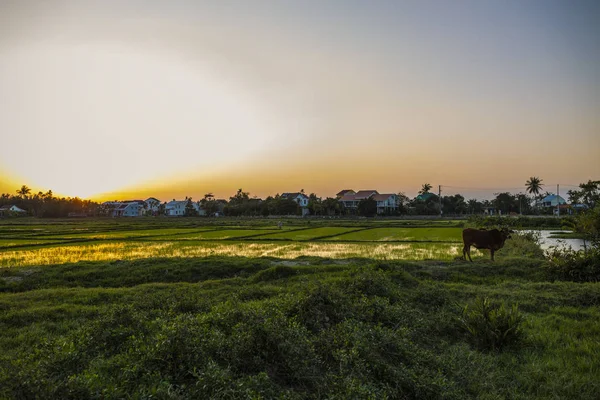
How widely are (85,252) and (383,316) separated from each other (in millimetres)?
22910

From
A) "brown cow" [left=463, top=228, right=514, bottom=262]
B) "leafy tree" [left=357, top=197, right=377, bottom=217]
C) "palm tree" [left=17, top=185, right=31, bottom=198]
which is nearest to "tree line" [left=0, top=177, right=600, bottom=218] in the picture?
"leafy tree" [left=357, top=197, right=377, bottom=217]

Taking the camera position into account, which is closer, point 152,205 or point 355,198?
point 355,198

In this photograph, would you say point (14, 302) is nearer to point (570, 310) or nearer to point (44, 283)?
point (44, 283)

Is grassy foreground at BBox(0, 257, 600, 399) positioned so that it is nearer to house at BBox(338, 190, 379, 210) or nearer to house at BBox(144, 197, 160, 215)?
house at BBox(338, 190, 379, 210)

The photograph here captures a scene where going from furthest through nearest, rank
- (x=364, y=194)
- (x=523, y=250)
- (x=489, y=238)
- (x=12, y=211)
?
(x=12, y=211) → (x=364, y=194) → (x=523, y=250) → (x=489, y=238)

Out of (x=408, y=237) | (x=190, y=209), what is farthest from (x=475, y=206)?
(x=190, y=209)

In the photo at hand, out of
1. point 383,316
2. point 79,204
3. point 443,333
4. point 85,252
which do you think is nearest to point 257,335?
point 383,316

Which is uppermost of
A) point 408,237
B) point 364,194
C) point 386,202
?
point 364,194

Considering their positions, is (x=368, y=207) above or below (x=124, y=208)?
below

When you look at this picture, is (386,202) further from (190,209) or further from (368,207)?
(190,209)

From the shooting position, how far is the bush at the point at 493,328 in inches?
283

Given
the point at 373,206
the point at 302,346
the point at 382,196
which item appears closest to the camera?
the point at 302,346

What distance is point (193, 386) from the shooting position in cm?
446

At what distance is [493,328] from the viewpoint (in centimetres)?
734
